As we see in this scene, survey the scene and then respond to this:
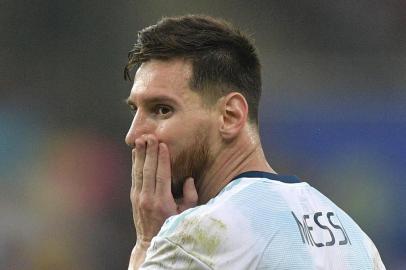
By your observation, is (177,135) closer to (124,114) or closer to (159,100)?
(159,100)

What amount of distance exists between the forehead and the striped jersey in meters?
0.26

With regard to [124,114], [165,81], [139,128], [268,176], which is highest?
[165,81]

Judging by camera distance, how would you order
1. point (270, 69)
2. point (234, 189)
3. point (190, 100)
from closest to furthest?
point (234, 189) → point (190, 100) → point (270, 69)

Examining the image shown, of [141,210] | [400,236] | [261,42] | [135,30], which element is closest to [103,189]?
[135,30]

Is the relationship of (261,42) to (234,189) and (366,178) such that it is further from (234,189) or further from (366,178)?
(234,189)

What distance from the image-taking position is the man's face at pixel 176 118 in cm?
164

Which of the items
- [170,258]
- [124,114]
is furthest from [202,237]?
[124,114]

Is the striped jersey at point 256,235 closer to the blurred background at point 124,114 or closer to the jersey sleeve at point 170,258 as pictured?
the jersey sleeve at point 170,258

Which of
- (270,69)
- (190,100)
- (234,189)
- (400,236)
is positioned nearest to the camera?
(234,189)

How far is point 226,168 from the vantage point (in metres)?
1.68

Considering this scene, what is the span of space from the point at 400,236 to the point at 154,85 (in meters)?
2.86

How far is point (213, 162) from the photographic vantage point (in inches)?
66.1

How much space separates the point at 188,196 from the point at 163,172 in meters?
0.08

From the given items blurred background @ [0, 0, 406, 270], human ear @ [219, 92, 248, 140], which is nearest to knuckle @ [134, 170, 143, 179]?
human ear @ [219, 92, 248, 140]
